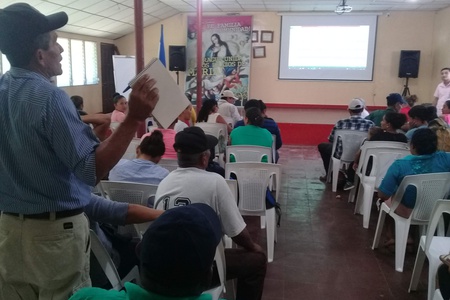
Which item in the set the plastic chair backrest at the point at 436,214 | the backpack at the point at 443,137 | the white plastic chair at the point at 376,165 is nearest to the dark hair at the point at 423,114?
the white plastic chair at the point at 376,165

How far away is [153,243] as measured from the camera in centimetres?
86

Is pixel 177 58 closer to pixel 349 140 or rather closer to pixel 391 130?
pixel 349 140

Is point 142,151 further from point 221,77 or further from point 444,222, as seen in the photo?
point 221,77

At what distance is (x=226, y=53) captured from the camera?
809 centimetres

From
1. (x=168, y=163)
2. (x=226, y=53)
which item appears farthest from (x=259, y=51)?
(x=168, y=163)

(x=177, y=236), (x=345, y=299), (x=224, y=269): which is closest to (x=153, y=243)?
(x=177, y=236)

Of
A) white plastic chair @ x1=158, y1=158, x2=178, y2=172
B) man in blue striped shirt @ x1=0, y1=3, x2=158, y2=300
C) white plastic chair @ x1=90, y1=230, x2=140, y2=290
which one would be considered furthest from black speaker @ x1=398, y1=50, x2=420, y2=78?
man in blue striped shirt @ x1=0, y1=3, x2=158, y2=300

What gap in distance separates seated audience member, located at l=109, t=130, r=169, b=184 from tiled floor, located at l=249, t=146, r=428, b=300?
3.59ft

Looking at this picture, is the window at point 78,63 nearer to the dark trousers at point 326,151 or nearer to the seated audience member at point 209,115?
the seated audience member at point 209,115

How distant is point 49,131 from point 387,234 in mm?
3166

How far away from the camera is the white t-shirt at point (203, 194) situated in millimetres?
1975

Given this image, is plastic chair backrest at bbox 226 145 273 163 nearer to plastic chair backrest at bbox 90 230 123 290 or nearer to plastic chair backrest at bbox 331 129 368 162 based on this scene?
plastic chair backrest at bbox 331 129 368 162

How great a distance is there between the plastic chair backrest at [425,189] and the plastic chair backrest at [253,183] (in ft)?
3.12

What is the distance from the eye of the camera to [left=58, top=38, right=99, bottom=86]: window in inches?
276
